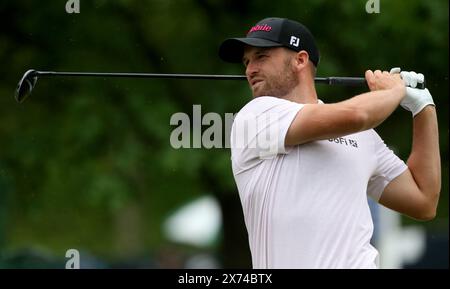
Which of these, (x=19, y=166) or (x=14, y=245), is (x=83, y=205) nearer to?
(x=19, y=166)

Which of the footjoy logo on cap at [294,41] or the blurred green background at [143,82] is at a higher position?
the blurred green background at [143,82]

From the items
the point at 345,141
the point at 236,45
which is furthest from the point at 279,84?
the point at 345,141

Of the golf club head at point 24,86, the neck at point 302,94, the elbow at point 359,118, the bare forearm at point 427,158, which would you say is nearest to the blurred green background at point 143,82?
the golf club head at point 24,86

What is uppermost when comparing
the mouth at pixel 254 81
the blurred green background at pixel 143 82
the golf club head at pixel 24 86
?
the blurred green background at pixel 143 82

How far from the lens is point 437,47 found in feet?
34.9

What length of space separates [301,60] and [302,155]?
569 mm

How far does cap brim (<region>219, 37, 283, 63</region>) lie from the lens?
4867 mm

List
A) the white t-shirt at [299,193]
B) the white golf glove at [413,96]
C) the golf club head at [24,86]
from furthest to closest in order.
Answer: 1. the golf club head at [24,86]
2. the white golf glove at [413,96]
3. the white t-shirt at [299,193]

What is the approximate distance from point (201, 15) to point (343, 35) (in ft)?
4.77

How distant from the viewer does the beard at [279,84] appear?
16.0 feet

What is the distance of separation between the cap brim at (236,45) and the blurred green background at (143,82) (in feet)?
16.3

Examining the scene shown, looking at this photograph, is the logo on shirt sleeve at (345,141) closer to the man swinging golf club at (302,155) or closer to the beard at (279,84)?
the man swinging golf club at (302,155)

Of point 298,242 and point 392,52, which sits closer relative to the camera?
point 298,242
